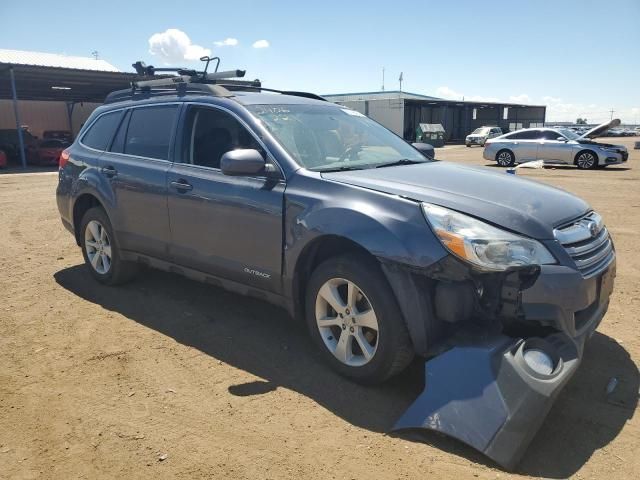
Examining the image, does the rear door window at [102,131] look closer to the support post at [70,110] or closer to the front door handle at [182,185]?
the front door handle at [182,185]

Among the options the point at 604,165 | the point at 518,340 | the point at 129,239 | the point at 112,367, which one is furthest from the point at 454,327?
the point at 604,165

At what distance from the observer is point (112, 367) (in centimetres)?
366

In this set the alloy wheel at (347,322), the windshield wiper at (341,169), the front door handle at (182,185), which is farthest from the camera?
the front door handle at (182,185)

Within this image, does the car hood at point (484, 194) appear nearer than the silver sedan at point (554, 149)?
Yes

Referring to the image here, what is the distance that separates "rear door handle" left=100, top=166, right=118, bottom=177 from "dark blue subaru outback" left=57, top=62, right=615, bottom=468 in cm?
3

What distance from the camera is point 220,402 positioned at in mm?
3189

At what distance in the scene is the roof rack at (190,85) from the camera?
4.49m

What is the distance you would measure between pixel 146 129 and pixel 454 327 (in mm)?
3300

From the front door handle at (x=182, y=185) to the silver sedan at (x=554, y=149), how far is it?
55.3ft

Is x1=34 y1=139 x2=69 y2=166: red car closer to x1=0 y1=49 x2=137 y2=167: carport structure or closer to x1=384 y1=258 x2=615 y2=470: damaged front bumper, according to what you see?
x1=0 y1=49 x2=137 y2=167: carport structure

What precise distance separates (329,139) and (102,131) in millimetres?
2649

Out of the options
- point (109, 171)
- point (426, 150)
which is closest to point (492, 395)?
point (426, 150)

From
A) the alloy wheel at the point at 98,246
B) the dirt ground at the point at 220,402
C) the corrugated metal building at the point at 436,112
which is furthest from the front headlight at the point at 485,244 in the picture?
the corrugated metal building at the point at 436,112

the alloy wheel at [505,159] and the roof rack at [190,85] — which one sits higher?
the roof rack at [190,85]
